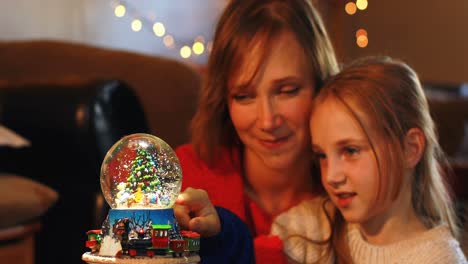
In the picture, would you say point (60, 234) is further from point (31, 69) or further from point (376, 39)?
point (376, 39)

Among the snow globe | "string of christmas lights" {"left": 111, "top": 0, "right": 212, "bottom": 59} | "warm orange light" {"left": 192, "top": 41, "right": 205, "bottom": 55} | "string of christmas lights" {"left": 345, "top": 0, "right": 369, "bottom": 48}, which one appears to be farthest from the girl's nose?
"warm orange light" {"left": 192, "top": 41, "right": 205, "bottom": 55}

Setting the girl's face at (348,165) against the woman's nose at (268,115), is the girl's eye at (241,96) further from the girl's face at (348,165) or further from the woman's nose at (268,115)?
the girl's face at (348,165)

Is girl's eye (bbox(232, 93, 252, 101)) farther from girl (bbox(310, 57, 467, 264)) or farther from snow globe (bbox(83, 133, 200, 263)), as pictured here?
snow globe (bbox(83, 133, 200, 263))

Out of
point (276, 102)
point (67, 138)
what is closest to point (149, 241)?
point (276, 102)

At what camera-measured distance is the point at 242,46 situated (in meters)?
1.64

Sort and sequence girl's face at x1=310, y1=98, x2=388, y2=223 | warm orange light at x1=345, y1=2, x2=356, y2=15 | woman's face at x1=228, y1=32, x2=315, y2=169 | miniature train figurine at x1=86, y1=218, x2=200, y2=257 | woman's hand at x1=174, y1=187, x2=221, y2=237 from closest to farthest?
miniature train figurine at x1=86, y1=218, x2=200, y2=257
woman's hand at x1=174, y1=187, x2=221, y2=237
girl's face at x1=310, y1=98, x2=388, y2=223
woman's face at x1=228, y1=32, x2=315, y2=169
warm orange light at x1=345, y1=2, x2=356, y2=15

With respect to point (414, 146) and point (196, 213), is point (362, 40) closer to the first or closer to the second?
point (414, 146)

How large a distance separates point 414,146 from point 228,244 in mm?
476

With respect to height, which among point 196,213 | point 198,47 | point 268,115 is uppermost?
point 198,47

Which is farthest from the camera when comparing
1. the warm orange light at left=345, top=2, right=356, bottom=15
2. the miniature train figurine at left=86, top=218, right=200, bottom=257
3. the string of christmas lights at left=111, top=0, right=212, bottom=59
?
the string of christmas lights at left=111, top=0, right=212, bottom=59

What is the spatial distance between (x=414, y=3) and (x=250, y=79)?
3.70 feet

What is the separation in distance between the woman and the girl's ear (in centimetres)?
21

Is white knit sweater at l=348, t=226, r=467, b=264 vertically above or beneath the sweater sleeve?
beneath

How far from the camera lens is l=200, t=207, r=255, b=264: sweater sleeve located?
1211 millimetres
